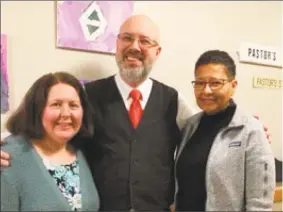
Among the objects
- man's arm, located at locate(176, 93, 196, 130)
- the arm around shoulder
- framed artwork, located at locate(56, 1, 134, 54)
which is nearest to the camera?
the arm around shoulder

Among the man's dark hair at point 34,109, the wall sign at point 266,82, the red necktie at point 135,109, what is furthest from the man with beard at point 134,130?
the wall sign at point 266,82

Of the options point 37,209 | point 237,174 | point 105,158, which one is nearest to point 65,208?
point 37,209

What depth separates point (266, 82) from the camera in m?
0.95

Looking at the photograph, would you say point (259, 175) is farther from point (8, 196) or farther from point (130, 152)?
point (8, 196)

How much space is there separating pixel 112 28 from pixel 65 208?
458 millimetres

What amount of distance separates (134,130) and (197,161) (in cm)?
17

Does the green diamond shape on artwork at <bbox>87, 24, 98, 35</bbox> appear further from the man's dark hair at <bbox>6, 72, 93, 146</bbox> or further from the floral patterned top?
the floral patterned top

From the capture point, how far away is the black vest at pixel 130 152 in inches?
31.5

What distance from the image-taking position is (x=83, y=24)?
82cm

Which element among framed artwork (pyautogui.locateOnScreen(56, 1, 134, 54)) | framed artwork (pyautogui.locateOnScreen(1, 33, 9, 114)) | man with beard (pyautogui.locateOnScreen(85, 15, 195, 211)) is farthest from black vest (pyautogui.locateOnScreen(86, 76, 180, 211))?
framed artwork (pyautogui.locateOnScreen(1, 33, 9, 114))

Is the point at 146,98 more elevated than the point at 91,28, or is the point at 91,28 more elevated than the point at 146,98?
the point at 91,28

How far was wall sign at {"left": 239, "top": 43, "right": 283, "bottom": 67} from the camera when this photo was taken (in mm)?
956

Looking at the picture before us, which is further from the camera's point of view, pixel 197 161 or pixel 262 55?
pixel 262 55

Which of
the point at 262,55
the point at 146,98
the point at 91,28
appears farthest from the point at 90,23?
the point at 262,55
